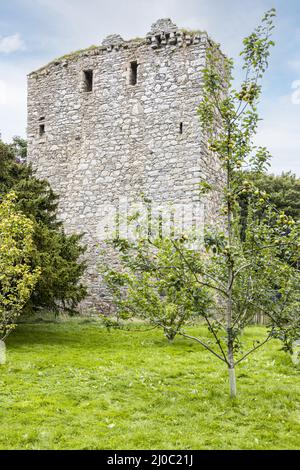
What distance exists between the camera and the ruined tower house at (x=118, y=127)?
14766 mm

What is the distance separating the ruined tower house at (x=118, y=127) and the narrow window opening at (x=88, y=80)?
0.04 meters

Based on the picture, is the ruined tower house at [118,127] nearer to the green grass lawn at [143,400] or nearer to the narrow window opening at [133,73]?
the narrow window opening at [133,73]

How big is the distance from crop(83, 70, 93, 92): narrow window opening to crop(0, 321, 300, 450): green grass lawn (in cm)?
1064

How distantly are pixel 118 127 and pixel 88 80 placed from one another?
2.75 meters

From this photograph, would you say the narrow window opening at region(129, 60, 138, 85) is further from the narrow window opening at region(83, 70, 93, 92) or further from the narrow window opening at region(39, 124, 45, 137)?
the narrow window opening at region(39, 124, 45, 137)

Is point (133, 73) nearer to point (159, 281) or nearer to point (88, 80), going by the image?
point (88, 80)

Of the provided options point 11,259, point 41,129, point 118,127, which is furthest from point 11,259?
point 41,129

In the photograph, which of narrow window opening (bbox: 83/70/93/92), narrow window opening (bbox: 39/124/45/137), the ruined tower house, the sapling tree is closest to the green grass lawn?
the sapling tree

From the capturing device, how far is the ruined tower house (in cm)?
1477

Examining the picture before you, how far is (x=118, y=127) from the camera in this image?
16141mm

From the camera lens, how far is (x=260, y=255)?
6602mm

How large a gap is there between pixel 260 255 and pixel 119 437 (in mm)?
3086
